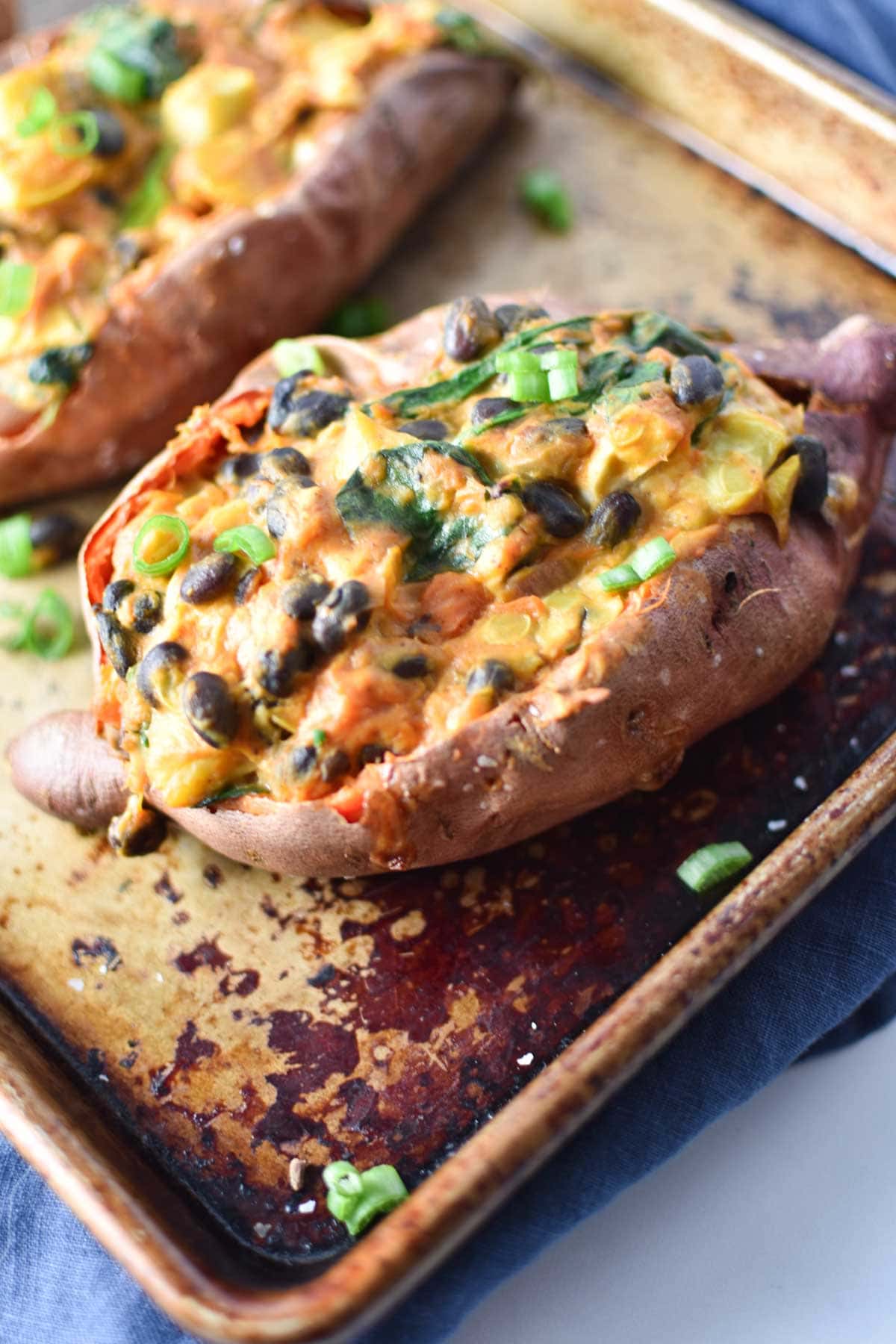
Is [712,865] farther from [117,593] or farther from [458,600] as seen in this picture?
[117,593]

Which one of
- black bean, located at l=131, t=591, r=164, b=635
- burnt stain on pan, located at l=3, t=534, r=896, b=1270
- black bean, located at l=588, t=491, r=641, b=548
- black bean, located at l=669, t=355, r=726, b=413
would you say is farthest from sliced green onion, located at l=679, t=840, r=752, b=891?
black bean, located at l=131, t=591, r=164, b=635

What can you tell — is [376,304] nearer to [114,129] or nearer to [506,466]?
[114,129]

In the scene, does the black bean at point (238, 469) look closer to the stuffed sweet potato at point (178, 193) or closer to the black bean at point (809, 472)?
the stuffed sweet potato at point (178, 193)

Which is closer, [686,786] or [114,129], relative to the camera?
[686,786]

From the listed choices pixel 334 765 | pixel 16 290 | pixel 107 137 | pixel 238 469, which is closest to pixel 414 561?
pixel 334 765

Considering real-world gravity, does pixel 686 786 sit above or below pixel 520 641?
below

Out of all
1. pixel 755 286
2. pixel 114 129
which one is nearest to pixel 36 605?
pixel 114 129

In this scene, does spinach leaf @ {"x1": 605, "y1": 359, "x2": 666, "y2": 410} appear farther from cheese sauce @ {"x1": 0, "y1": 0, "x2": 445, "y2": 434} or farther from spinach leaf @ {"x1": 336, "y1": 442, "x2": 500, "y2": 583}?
cheese sauce @ {"x1": 0, "y1": 0, "x2": 445, "y2": 434}
